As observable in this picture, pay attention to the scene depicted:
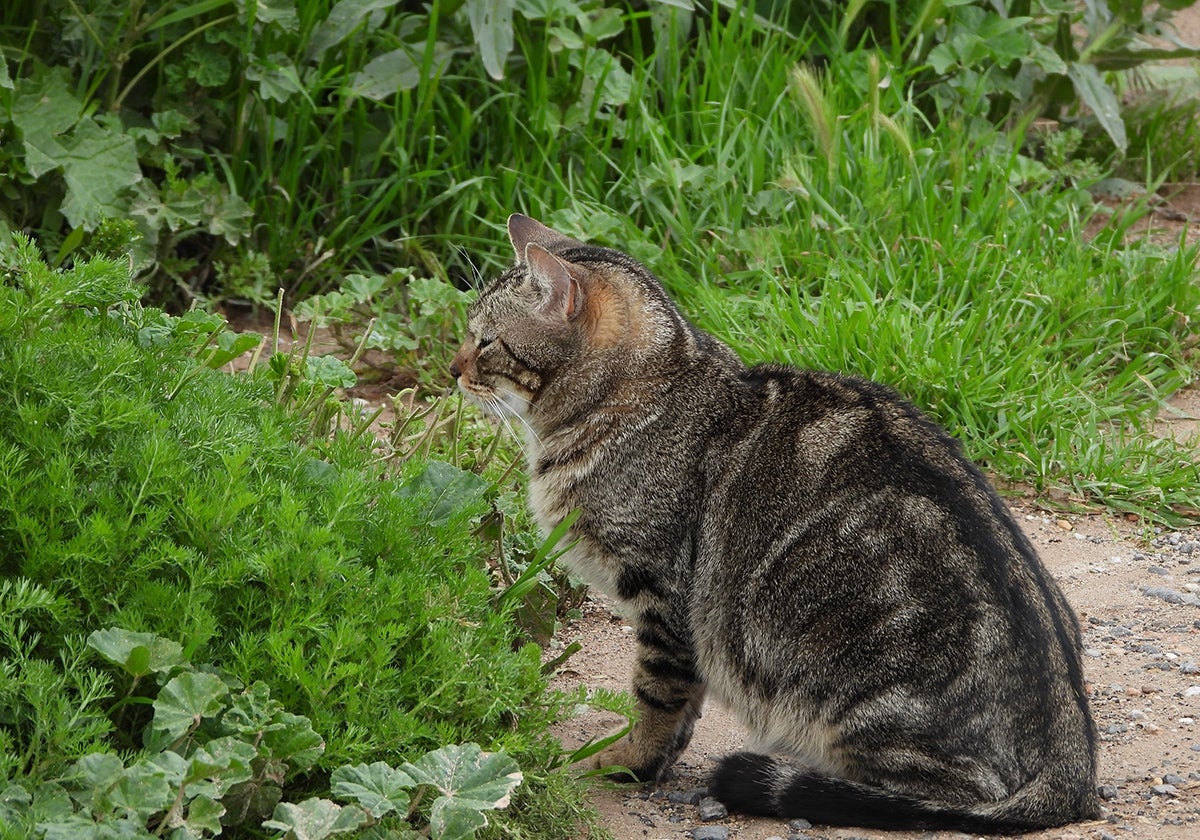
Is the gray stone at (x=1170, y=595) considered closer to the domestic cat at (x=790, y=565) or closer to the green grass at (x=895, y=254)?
the green grass at (x=895, y=254)

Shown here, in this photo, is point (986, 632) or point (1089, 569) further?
point (1089, 569)

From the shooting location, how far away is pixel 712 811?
139 inches

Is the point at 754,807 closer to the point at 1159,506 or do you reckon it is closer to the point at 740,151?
the point at 1159,506

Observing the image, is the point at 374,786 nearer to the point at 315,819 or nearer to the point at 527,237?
the point at 315,819

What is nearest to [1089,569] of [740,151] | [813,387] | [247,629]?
[813,387]

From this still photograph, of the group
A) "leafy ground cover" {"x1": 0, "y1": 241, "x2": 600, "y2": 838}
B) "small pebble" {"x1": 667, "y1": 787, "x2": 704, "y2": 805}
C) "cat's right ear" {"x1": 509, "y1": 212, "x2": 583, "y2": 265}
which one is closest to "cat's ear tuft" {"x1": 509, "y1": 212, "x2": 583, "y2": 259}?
"cat's right ear" {"x1": 509, "y1": 212, "x2": 583, "y2": 265}

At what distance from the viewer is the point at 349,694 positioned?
9.60 feet

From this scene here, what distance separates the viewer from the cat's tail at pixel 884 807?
332 centimetres

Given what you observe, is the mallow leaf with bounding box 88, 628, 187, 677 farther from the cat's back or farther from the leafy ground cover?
the cat's back

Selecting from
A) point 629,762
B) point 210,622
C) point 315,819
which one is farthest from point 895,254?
point 315,819

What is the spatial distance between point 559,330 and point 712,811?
1.31 meters

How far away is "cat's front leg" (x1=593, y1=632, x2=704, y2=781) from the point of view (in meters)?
3.73

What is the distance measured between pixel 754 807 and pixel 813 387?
3.63 feet

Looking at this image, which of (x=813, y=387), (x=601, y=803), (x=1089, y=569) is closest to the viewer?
(x=601, y=803)
